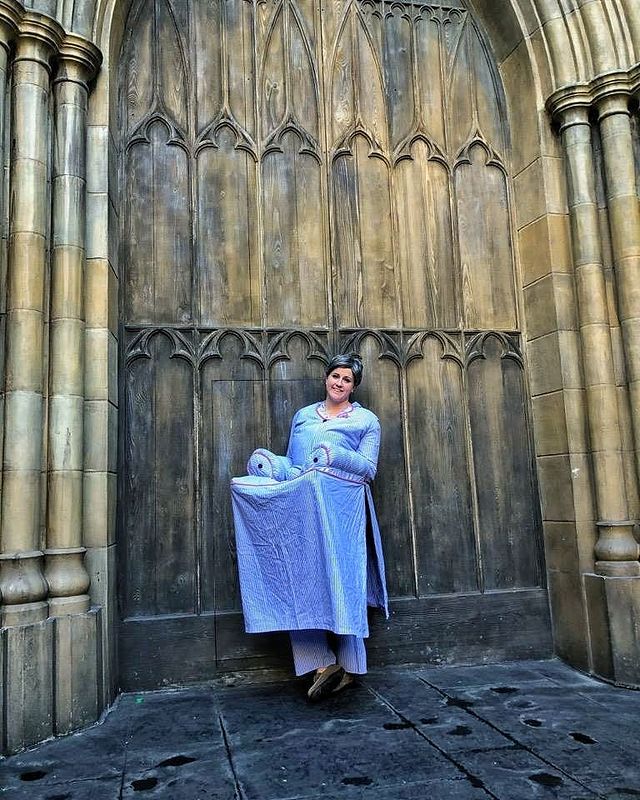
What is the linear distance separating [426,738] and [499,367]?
2578mm

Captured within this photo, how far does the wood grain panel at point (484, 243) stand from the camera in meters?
4.69

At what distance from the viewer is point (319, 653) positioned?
361 cm

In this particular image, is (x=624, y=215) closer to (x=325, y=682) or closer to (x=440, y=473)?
(x=440, y=473)

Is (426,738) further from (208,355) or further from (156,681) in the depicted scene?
(208,355)

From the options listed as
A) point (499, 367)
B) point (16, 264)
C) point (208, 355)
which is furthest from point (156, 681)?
point (499, 367)

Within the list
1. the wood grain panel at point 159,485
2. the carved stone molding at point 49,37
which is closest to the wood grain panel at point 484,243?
the wood grain panel at point 159,485

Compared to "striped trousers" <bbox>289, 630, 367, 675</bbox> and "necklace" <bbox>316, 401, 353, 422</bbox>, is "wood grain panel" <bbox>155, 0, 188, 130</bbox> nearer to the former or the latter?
"necklace" <bbox>316, 401, 353, 422</bbox>

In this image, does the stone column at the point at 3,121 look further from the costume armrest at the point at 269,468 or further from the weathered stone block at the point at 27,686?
the costume armrest at the point at 269,468

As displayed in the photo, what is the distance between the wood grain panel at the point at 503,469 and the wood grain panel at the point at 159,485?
196 cm

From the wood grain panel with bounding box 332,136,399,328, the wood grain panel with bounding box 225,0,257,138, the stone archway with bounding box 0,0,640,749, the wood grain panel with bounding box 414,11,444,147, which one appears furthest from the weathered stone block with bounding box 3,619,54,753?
the wood grain panel with bounding box 414,11,444,147

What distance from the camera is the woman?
3.47 metres

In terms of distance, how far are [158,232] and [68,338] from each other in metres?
1.12

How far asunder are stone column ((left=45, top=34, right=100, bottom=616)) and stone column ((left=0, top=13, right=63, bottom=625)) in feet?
0.26

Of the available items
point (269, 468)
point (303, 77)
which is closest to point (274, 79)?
point (303, 77)
